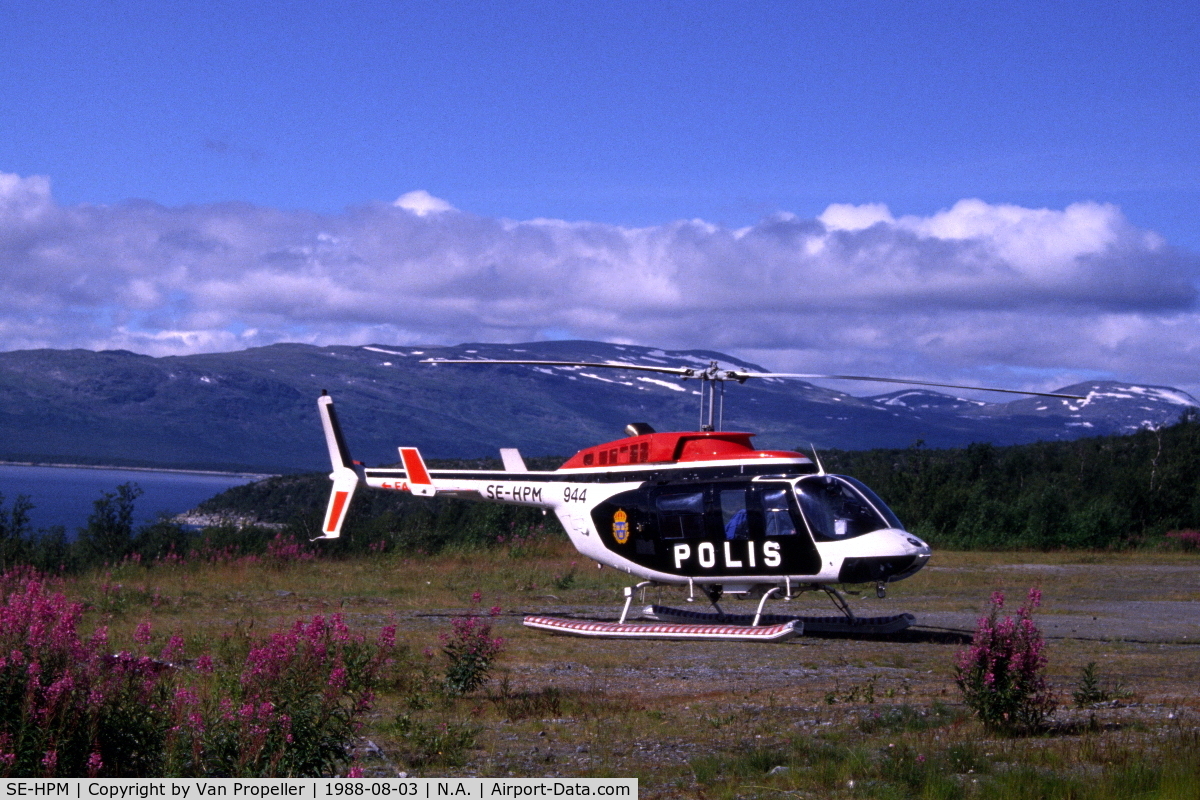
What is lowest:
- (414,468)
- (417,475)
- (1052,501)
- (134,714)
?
(1052,501)

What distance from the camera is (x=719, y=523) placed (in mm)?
17547

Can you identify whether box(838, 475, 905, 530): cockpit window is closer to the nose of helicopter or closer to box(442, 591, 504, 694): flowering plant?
the nose of helicopter

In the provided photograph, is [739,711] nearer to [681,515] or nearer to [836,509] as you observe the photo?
[836,509]

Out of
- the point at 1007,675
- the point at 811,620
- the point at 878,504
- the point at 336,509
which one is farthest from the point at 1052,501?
the point at 1007,675

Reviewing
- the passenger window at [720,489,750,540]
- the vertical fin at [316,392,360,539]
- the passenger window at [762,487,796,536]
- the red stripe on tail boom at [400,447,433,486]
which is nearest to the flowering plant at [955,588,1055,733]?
the passenger window at [762,487,796,536]

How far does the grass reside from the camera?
8094 millimetres

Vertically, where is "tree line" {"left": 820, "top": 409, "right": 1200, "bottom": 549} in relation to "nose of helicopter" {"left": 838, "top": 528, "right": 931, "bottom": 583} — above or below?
below

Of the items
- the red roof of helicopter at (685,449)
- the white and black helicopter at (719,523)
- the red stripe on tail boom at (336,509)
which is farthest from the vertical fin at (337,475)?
the red roof of helicopter at (685,449)

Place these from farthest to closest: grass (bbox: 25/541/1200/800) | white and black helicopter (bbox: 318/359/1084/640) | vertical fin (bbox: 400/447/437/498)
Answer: vertical fin (bbox: 400/447/437/498) < white and black helicopter (bbox: 318/359/1084/640) < grass (bbox: 25/541/1200/800)

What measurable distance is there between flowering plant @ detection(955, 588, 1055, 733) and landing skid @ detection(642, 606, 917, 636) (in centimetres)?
696

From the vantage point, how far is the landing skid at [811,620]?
57.1 ft

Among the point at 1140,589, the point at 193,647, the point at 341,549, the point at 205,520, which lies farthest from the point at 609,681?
the point at 205,520

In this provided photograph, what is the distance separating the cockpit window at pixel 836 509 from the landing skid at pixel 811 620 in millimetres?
1408

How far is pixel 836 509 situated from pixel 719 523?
1.81 metres
